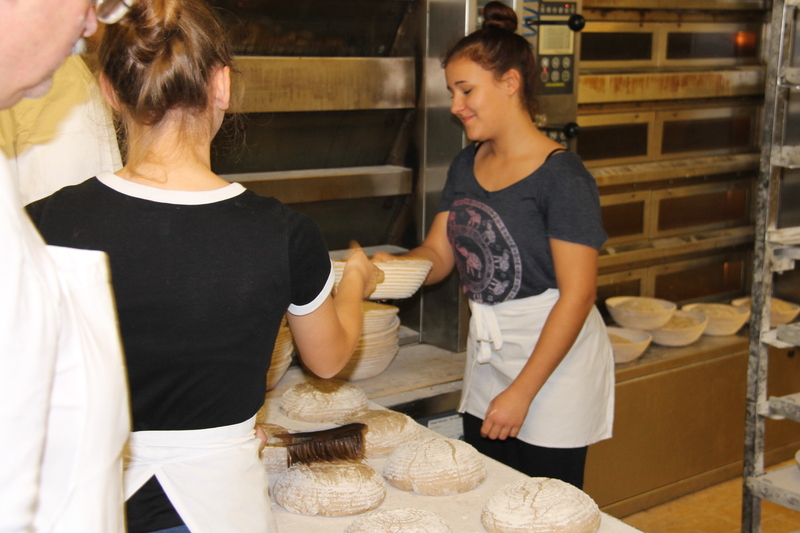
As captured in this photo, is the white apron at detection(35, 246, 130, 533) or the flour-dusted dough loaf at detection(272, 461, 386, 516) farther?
the flour-dusted dough loaf at detection(272, 461, 386, 516)

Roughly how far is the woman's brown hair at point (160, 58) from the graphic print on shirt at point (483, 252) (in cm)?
106

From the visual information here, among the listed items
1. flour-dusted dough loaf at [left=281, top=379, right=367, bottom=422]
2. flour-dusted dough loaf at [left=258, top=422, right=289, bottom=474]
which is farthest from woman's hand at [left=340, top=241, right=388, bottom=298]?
flour-dusted dough loaf at [left=281, top=379, right=367, bottom=422]

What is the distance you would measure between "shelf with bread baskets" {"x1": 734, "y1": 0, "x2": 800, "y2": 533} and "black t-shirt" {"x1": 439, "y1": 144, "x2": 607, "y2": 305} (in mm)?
655

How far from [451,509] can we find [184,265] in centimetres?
77

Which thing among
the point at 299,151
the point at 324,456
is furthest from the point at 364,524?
the point at 299,151

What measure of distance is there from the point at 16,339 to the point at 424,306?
239cm

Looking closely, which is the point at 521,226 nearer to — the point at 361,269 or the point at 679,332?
the point at 361,269

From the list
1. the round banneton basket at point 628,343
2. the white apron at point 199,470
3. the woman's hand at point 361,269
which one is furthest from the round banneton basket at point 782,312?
the white apron at point 199,470

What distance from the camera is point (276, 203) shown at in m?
1.12

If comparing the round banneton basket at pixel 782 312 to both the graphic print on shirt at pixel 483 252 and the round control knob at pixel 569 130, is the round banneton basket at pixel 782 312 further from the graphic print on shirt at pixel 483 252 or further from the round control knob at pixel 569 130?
the graphic print on shirt at pixel 483 252

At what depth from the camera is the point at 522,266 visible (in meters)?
2.01

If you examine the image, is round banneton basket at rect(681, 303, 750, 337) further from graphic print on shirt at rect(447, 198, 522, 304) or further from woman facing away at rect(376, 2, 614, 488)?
graphic print on shirt at rect(447, 198, 522, 304)

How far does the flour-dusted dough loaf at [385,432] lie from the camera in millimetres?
1751

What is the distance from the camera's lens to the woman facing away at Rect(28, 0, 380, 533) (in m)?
1.02
